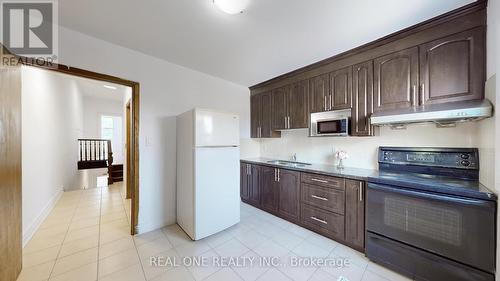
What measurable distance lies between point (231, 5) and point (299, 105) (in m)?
1.81

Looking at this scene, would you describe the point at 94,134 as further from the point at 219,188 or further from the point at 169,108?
the point at 219,188

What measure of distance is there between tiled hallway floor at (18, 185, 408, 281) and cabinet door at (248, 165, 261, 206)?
423 mm

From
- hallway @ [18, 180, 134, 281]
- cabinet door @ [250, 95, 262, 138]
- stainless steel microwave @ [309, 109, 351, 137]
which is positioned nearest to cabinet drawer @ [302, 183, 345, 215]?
stainless steel microwave @ [309, 109, 351, 137]

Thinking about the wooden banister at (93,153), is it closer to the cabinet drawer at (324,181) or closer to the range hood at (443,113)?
the cabinet drawer at (324,181)

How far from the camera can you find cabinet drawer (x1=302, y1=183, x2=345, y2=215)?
2.10 meters

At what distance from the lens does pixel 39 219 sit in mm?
2531

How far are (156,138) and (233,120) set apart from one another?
1.11m

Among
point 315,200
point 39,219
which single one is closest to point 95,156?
point 39,219

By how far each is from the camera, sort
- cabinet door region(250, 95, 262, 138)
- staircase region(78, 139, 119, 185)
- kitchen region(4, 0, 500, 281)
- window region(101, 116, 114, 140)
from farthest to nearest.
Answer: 1. window region(101, 116, 114, 140)
2. staircase region(78, 139, 119, 185)
3. cabinet door region(250, 95, 262, 138)
4. kitchen region(4, 0, 500, 281)

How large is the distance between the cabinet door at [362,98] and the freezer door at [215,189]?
5.24ft

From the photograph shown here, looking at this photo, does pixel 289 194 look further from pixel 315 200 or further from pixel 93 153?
pixel 93 153

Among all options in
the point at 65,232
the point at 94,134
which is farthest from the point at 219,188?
the point at 94,134

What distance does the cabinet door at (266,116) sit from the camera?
3434 millimetres

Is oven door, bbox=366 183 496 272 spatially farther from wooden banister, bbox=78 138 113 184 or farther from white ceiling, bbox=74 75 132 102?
wooden banister, bbox=78 138 113 184
